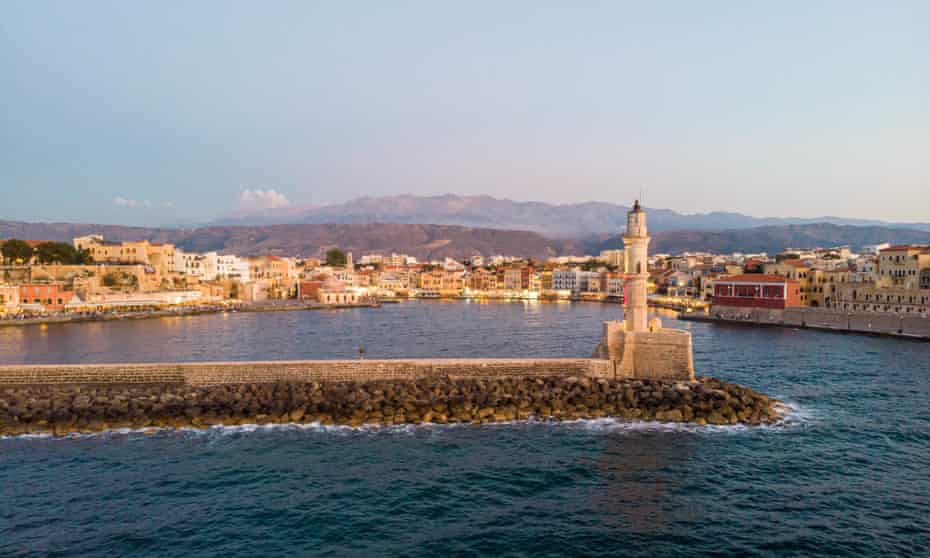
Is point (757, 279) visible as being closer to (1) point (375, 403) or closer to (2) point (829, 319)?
(2) point (829, 319)

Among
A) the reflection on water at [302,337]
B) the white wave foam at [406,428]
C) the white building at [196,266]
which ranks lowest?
the reflection on water at [302,337]

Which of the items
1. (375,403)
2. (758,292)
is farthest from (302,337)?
(758,292)

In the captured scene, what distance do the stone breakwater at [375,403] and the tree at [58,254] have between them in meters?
65.2

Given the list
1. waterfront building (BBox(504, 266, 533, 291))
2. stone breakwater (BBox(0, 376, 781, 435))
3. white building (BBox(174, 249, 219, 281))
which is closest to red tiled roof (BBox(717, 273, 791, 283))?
stone breakwater (BBox(0, 376, 781, 435))

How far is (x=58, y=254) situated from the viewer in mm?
77875

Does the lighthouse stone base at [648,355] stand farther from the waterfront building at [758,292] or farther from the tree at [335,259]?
the tree at [335,259]

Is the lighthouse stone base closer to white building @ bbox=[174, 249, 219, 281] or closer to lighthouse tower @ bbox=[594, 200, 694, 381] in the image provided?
lighthouse tower @ bbox=[594, 200, 694, 381]

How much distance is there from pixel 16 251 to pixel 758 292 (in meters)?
86.8

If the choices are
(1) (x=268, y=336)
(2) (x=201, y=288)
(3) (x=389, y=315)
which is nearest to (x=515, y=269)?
(3) (x=389, y=315)

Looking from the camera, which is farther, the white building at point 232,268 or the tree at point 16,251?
the white building at point 232,268

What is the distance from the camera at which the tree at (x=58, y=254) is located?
3019 inches

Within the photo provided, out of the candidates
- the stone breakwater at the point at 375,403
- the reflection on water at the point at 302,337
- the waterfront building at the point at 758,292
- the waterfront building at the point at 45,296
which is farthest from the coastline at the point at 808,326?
the waterfront building at the point at 45,296

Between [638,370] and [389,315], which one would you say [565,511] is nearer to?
[638,370]

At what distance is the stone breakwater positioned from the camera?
20453 millimetres
